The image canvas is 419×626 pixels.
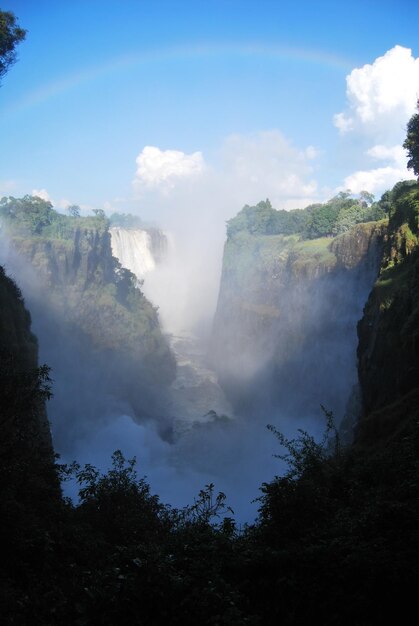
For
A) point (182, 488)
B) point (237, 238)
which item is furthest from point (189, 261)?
point (182, 488)

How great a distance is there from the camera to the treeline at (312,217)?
70375mm

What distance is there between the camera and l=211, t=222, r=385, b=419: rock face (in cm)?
4897

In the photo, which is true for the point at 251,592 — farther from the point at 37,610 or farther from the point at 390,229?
the point at 390,229

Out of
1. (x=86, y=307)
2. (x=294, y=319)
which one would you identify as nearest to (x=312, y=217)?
(x=294, y=319)

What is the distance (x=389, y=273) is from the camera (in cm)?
2739

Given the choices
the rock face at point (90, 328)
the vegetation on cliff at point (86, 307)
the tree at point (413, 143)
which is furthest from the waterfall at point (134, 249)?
the tree at point (413, 143)

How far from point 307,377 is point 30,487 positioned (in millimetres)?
47623

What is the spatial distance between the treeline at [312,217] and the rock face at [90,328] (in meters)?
28.8

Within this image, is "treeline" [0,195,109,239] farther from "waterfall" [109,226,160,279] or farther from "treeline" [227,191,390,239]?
"treeline" [227,191,390,239]

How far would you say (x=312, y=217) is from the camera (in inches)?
3000

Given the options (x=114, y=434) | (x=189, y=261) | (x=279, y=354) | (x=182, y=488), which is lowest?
(x=182, y=488)

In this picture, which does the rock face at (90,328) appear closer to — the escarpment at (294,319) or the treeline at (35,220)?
the treeline at (35,220)

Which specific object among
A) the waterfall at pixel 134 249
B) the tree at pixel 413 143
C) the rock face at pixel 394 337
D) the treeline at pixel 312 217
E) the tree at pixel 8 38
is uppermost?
the waterfall at pixel 134 249

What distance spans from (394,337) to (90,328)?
61.0 meters
